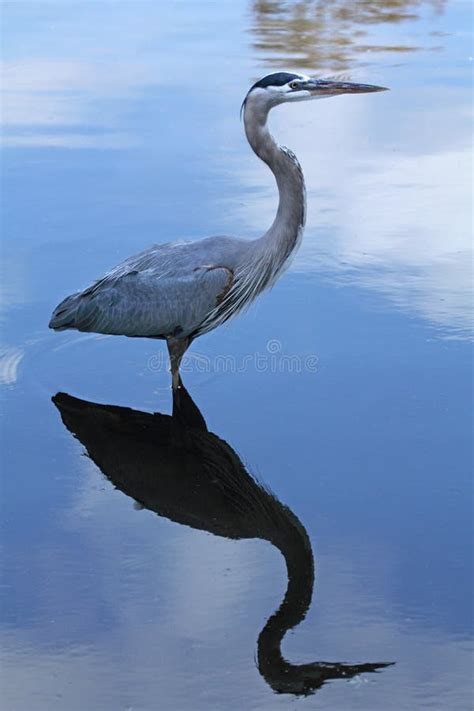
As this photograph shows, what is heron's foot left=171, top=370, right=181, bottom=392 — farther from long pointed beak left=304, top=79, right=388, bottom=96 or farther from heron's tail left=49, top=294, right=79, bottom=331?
long pointed beak left=304, top=79, right=388, bottom=96

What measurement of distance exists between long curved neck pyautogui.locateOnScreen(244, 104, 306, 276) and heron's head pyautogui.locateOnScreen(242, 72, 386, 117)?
0.07 metres

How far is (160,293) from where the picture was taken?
6.82m

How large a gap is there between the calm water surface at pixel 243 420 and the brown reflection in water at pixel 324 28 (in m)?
1.14

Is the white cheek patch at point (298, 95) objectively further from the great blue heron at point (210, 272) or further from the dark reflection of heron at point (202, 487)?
the dark reflection of heron at point (202, 487)

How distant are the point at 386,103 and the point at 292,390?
20.5 ft

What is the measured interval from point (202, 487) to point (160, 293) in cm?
136

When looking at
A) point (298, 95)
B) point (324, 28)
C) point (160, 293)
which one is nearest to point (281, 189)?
point (298, 95)

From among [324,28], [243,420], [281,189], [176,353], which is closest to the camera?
[243,420]

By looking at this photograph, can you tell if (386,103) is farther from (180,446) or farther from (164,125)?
(180,446)

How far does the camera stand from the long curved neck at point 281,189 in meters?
6.71

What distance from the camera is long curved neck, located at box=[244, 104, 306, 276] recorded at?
6.71 meters

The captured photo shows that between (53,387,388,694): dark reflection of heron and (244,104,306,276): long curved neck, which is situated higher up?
(244,104,306,276): long curved neck
